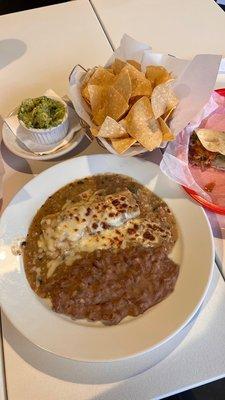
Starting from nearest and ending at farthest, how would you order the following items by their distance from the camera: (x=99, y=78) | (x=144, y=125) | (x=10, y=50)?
1. (x=144, y=125)
2. (x=99, y=78)
3. (x=10, y=50)

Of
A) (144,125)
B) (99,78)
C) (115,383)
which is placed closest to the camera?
(115,383)

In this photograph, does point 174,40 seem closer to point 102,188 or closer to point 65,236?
point 102,188

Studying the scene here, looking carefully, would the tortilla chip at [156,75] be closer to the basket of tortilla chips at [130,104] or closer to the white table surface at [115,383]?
the basket of tortilla chips at [130,104]

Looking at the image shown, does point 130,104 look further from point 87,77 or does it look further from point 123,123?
point 87,77

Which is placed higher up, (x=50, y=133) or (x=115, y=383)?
(x=50, y=133)

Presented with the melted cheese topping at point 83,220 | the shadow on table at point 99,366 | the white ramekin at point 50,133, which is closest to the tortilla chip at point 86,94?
the white ramekin at point 50,133

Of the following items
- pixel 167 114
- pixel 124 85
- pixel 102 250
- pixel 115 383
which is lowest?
pixel 115 383

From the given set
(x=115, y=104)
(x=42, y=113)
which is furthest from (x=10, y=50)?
(x=115, y=104)
